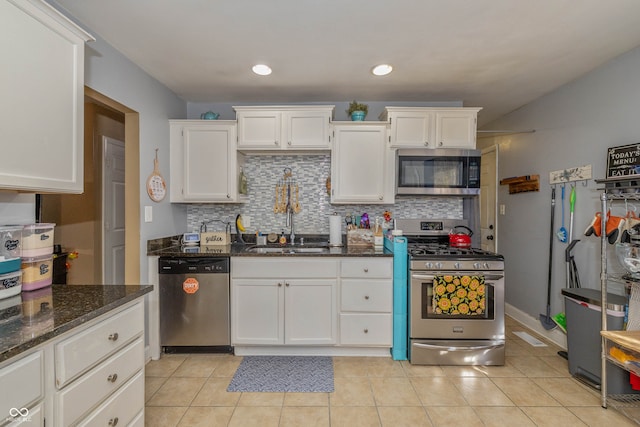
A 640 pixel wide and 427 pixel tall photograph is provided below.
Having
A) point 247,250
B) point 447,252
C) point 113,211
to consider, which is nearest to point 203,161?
point 247,250

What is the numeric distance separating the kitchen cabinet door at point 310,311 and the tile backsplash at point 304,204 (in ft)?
2.49

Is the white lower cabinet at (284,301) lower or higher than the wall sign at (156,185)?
lower

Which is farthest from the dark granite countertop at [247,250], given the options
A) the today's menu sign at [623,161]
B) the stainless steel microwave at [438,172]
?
the today's menu sign at [623,161]

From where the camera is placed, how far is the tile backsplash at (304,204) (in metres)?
3.21

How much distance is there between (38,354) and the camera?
1.00 m

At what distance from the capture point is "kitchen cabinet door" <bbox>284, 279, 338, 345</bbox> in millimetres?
2588

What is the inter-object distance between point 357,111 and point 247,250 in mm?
1672

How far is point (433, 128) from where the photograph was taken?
2.89 m

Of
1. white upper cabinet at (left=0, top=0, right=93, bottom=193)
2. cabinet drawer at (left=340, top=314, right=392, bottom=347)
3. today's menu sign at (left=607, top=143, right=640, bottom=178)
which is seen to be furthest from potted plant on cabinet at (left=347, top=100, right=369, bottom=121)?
white upper cabinet at (left=0, top=0, right=93, bottom=193)

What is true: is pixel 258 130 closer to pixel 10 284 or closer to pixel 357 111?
pixel 357 111

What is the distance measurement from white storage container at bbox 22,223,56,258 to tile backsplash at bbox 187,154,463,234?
179 cm

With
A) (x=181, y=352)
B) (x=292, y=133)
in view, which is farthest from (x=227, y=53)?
(x=181, y=352)

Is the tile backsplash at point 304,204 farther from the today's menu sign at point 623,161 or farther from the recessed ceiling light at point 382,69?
the today's menu sign at point 623,161

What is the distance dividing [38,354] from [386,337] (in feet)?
7.33
